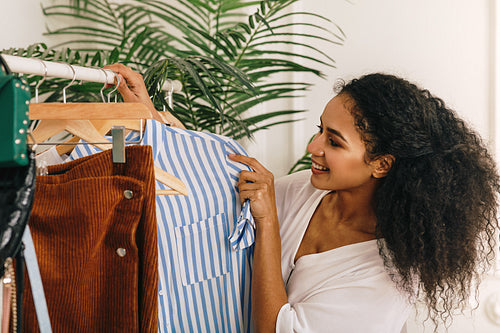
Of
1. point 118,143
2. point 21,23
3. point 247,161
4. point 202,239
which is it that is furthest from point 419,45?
point 21,23

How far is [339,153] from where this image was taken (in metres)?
1.25

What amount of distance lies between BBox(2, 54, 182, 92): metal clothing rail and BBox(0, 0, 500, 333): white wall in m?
0.97

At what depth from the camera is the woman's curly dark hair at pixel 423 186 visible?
1.22m

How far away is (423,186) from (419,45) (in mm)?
823

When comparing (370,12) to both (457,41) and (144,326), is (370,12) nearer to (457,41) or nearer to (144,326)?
(457,41)

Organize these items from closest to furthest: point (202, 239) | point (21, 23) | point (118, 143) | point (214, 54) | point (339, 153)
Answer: point (118, 143)
point (202, 239)
point (339, 153)
point (214, 54)
point (21, 23)

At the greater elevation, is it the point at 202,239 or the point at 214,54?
the point at 214,54

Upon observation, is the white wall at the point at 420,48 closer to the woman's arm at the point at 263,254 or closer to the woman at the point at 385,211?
the woman at the point at 385,211

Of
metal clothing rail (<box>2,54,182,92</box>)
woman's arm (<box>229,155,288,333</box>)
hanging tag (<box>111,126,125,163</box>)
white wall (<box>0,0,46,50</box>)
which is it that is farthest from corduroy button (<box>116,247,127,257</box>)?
white wall (<box>0,0,46,50</box>)

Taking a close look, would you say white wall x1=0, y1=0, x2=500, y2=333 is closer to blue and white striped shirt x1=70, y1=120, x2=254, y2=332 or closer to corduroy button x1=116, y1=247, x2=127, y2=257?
blue and white striped shirt x1=70, y1=120, x2=254, y2=332

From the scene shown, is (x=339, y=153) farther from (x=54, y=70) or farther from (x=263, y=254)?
(x=54, y=70)

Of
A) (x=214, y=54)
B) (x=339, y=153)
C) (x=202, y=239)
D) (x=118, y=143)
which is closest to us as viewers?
(x=118, y=143)

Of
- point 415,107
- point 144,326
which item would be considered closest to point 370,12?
point 415,107

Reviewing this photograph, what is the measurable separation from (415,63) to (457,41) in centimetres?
17
